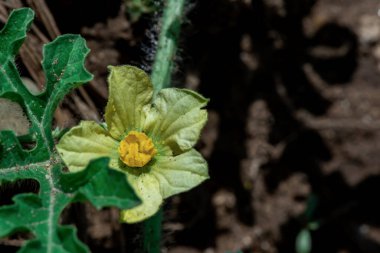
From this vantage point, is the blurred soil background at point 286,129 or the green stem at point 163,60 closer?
the green stem at point 163,60

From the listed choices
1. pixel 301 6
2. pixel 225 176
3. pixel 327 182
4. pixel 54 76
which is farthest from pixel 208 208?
pixel 54 76

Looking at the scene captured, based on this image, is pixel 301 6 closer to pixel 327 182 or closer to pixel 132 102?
pixel 327 182

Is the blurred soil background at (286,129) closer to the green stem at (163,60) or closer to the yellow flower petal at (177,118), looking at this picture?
the green stem at (163,60)

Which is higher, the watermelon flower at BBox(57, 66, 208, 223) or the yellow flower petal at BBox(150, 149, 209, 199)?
the watermelon flower at BBox(57, 66, 208, 223)

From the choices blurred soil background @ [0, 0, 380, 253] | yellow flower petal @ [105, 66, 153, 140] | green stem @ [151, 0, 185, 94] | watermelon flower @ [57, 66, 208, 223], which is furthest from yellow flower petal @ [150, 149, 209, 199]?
blurred soil background @ [0, 0, 380, 253]

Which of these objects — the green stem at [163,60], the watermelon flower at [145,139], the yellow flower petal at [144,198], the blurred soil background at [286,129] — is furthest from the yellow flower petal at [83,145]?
the blurred soil background at [286,129]

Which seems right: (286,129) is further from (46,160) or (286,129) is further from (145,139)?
(46,160)

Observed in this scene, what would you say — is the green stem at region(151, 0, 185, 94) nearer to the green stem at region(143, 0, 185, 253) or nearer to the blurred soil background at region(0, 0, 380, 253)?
the green stem at region(143, 0, 185, 253)
